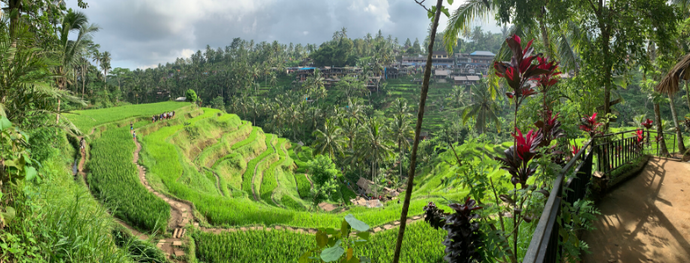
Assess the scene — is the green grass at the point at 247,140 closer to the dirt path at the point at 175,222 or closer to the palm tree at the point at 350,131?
the palm tree at the point at 350,131

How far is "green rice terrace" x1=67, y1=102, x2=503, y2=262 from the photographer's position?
6.45 meters

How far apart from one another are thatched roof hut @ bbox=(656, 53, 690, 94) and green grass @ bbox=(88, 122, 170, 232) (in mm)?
9459

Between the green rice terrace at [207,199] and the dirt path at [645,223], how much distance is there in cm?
152

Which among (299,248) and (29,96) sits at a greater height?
(29,96)

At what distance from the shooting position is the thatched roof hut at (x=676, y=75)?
5.09 meters

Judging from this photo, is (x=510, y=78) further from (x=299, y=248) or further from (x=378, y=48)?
(x=378, y=48)

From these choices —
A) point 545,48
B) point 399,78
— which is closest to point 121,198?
point 545,48

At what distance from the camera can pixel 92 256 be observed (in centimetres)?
392

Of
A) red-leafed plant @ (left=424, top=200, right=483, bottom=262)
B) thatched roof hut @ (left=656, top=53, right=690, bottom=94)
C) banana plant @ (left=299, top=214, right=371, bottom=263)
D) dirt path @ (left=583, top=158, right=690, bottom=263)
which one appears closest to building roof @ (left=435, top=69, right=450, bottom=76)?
thatched roof hut @ (left=656, top=53, right=690, bottom=94)

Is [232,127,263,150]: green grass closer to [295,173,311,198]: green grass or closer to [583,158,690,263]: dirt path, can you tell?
[295,173,311,198]: green grass

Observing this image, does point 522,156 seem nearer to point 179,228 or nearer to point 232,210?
point 179,228

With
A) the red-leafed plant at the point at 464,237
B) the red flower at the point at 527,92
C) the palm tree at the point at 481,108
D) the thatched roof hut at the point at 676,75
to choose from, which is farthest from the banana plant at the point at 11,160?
the palm tree at the point at 481,108

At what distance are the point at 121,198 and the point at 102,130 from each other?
1117 cm

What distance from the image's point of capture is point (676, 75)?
533 centimetres
